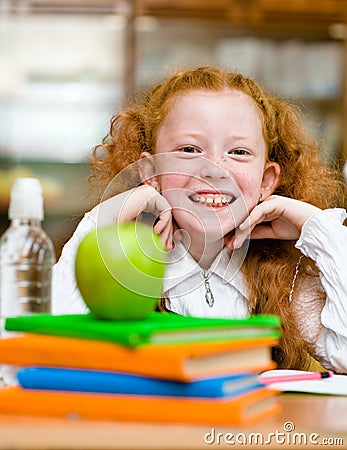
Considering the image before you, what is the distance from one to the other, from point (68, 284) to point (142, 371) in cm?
66

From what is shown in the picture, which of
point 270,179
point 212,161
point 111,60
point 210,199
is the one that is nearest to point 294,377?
point 210,199

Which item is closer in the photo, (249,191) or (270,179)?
(249,191)

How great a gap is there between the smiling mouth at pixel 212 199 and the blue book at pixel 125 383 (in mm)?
531

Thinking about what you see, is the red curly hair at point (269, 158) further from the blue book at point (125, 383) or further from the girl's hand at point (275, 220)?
the blue book at point (125, 383)

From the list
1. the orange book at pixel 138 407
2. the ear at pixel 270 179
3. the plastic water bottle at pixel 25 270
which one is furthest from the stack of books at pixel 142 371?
the ear at pixel 270 179

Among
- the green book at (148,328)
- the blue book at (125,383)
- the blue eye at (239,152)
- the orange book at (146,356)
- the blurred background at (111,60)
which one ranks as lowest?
the blue book at (125,383)

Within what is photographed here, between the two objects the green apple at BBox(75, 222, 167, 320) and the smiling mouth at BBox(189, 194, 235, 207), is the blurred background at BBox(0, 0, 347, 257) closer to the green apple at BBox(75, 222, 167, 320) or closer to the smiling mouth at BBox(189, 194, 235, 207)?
the smiling mouth at BBox(189, 194, 235, 207)

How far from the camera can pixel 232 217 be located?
55.8 inches

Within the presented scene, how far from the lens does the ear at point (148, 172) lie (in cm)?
138

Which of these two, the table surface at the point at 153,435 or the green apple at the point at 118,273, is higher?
the green apple at the point at 118,273

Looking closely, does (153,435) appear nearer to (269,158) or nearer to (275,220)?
(275,220)

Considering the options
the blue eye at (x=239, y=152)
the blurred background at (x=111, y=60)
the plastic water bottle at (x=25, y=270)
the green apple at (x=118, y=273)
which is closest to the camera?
the green apple at (x=118, y=273)

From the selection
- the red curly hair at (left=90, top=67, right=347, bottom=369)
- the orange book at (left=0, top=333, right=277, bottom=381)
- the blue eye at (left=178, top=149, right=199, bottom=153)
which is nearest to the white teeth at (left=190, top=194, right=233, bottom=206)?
the blue eye at (left=178, top=149, right=199, bottom=153)

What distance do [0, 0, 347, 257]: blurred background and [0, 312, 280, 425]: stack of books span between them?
291 cm
